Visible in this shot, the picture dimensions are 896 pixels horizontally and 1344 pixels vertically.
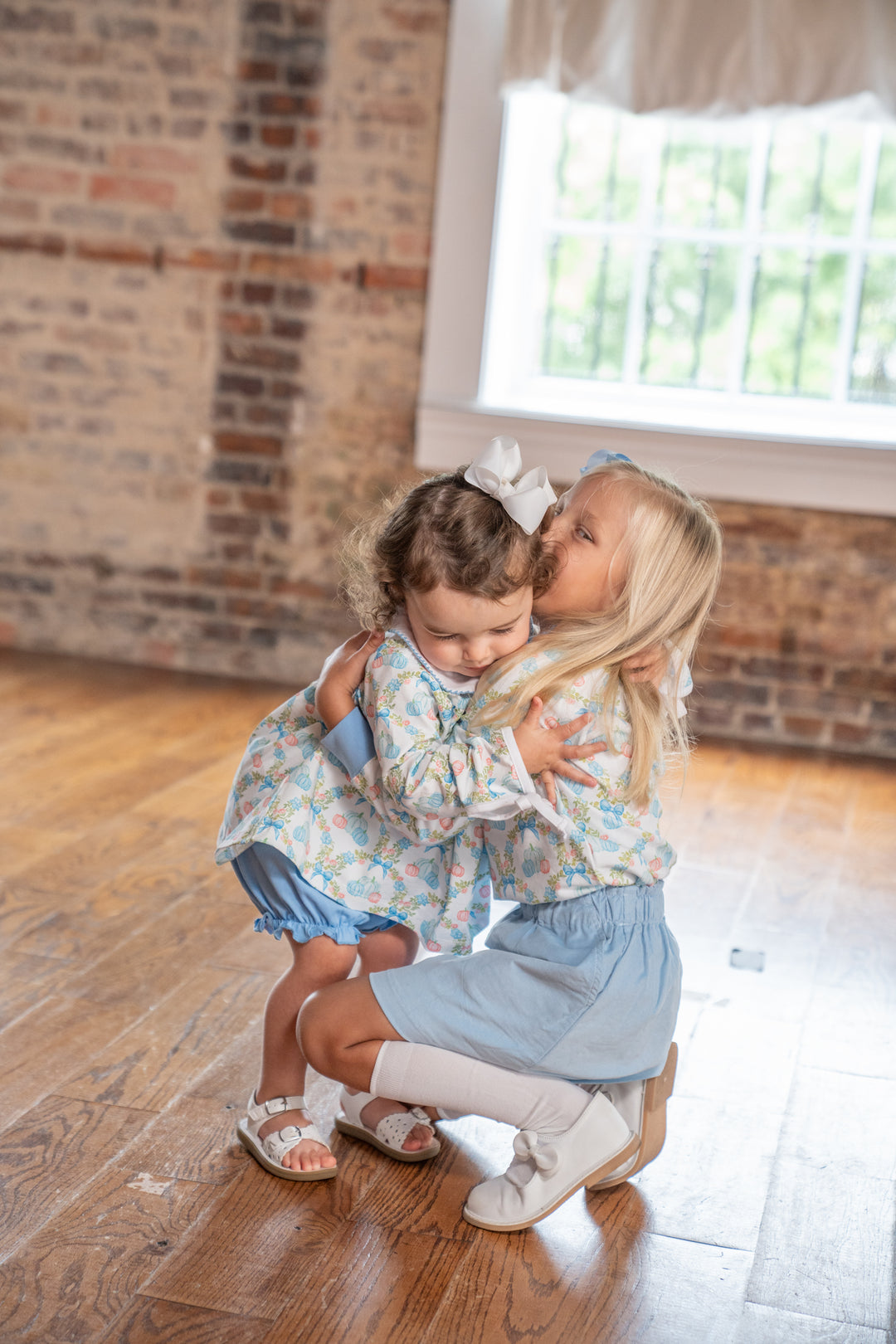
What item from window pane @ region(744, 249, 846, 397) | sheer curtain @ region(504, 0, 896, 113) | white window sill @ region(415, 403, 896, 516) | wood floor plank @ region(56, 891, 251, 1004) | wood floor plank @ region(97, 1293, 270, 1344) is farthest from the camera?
window pane @ region(744, 249, 846, 397)

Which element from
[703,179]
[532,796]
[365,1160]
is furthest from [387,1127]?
[703,179]

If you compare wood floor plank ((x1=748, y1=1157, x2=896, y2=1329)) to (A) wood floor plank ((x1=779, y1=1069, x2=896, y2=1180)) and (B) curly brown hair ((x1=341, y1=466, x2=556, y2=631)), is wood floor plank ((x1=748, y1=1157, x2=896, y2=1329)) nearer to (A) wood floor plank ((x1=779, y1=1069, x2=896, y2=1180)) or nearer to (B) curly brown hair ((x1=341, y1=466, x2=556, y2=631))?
(A) wood floor plank ((x1=779, y1=1069, x2=896, y2=1180))

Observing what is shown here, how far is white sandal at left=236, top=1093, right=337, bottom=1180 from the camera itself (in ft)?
5.20

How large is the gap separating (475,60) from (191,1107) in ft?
11.9

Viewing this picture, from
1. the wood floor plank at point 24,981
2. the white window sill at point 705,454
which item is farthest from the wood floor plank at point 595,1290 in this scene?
the white window sill at point 705,454

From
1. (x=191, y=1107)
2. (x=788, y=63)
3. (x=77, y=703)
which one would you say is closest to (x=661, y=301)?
(x=788, y=63)

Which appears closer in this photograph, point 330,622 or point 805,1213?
point 805,1213

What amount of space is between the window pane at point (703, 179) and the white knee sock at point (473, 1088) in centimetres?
370

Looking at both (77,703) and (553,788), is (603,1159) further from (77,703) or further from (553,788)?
(77,703)

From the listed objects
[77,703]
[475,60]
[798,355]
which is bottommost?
[77,703]

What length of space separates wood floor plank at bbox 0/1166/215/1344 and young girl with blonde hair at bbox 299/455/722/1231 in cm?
24

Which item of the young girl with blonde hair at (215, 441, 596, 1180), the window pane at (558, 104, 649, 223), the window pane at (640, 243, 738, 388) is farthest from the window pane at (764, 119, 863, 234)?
the young girl with blonde hair at (215, 441, 596, 1180)

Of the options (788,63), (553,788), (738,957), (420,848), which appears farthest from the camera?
(788,63)

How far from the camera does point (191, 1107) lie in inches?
68.4
